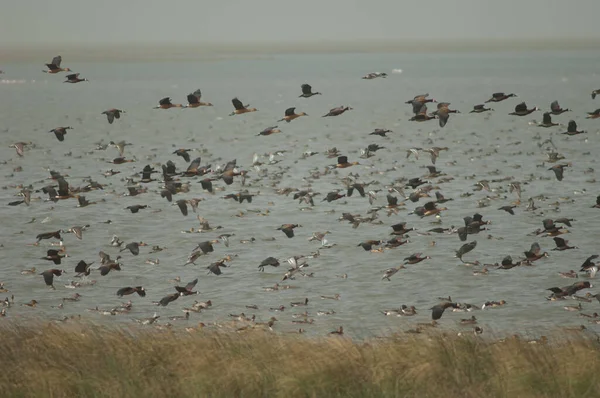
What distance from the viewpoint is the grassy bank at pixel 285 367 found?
54.9ft

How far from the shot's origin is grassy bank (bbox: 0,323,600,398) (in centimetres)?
1672

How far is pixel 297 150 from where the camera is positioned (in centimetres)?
6619

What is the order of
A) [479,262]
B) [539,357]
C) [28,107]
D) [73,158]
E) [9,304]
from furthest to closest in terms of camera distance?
[28,107] → [73,158] → [479,262] → [9,304] → [539,357]

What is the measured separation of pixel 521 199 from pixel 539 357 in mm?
23222

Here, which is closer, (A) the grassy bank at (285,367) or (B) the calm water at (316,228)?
(A) the grassy bank at (285,367)

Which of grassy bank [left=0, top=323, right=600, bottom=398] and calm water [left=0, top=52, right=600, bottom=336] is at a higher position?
grassy bank [left=0, top=323, right=600, bottom=398]

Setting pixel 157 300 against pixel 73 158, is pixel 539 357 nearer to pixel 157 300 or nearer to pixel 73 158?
pixel 157 300

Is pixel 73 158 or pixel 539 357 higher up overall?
pixel 539 357

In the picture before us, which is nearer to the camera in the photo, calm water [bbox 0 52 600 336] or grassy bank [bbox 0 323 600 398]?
grassy bank [bbox 0 323 600 398]

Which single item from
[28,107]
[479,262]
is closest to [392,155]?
[479,262]

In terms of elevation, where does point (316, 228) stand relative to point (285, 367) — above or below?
below

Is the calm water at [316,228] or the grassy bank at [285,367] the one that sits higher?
the grassy bank at [285,367]

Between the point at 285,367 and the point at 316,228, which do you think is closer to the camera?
the point at 285,367

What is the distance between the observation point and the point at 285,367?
17.6 metres
